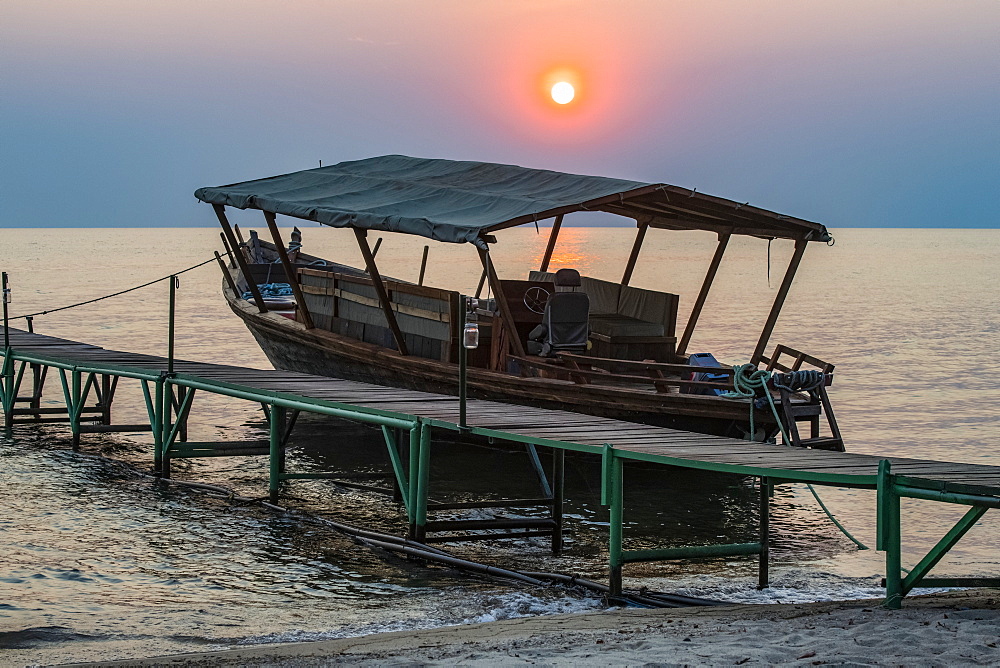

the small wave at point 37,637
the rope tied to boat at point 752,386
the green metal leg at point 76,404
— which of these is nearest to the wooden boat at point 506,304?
the rope tied to boat at point 752,386

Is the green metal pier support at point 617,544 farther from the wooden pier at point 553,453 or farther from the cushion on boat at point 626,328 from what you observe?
the cushion on boat at point 626,328

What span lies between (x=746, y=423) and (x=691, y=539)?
1565 mm

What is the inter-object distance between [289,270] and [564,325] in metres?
4.71

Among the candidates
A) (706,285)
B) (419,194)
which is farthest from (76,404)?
(706,285)

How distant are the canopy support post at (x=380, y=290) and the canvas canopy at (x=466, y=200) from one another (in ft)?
0.63

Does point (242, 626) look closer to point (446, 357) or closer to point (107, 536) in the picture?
point (107, 536)

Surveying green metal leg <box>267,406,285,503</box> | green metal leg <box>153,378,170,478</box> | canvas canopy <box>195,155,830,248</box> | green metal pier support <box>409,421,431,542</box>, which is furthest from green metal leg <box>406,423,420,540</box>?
green metal leg <box>153,378,170,478</box>

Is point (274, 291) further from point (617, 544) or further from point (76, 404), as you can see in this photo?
point (617, 544)

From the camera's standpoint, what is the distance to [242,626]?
28.7 feet

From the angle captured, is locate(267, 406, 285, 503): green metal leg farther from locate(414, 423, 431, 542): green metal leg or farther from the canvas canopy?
the canvas canopy

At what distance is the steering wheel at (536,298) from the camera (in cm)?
1494

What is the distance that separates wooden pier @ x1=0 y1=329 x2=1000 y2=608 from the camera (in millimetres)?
7262

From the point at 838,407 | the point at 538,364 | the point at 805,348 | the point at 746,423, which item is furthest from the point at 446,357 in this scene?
the point at 805,348

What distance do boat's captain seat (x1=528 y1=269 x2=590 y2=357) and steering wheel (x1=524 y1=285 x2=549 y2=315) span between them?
74cm
